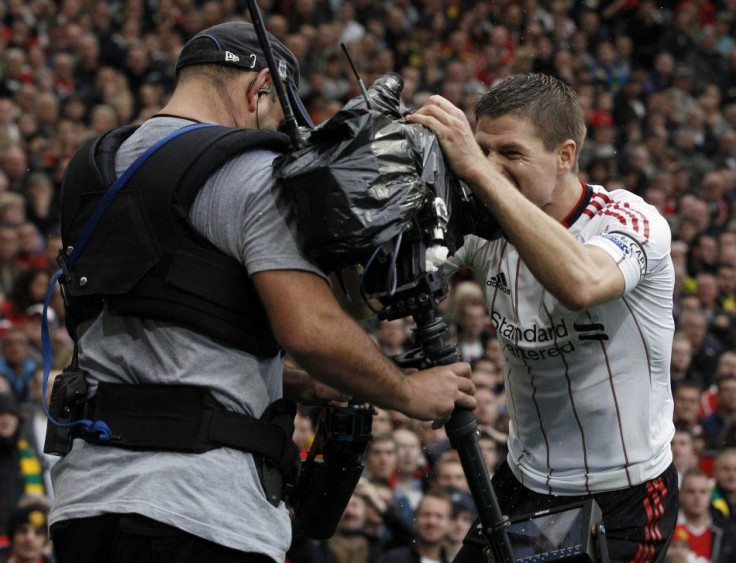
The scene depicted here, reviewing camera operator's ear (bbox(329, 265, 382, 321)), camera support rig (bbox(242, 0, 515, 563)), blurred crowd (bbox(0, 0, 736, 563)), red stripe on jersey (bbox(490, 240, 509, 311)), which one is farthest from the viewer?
blurred crowd (bbox(0, 0, 736, 563))

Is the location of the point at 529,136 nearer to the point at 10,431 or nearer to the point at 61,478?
the point at 61,478

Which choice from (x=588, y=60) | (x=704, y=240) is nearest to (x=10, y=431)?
(x=704, y=240)

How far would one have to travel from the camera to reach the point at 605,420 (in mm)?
3920

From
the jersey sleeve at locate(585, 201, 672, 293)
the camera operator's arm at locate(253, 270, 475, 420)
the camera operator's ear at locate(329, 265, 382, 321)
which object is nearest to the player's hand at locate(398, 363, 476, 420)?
the camera operator's arm at locate(253, 270, 475, 420)

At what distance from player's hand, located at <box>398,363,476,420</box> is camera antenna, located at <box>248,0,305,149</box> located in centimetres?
71

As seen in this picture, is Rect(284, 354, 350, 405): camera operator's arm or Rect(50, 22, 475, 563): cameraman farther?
Rect(284, 354, 350, 405): camera operator's arm

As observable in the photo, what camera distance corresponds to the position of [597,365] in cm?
390

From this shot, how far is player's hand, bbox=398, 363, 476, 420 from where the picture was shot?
3.16 m

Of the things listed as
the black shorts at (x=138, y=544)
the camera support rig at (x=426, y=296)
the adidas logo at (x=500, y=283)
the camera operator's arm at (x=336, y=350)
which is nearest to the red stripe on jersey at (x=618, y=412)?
the adidas logo at (x=500, y=283)

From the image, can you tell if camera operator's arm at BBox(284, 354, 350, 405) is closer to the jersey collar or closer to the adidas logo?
the adidas logo

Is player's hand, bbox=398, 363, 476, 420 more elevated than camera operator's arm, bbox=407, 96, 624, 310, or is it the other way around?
camera operator's arm, bbox=407, 96, 624, 310

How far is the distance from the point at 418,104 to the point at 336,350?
370 inches

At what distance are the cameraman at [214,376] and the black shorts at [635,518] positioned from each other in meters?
0.96

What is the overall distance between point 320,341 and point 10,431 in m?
4.50
